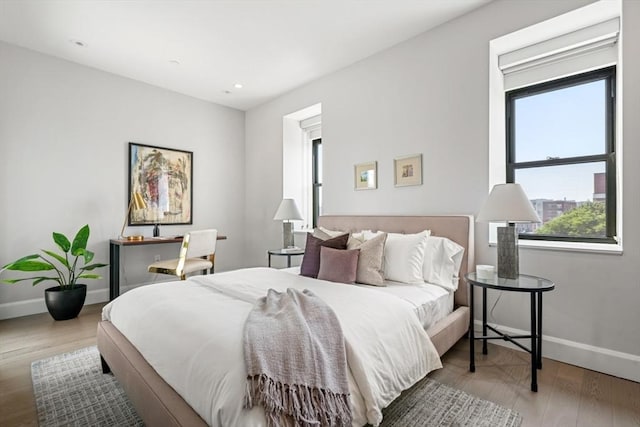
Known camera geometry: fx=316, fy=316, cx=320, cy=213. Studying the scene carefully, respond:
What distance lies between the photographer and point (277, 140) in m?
4.68

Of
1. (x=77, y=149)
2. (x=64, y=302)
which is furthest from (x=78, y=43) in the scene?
(x=64, y=302)

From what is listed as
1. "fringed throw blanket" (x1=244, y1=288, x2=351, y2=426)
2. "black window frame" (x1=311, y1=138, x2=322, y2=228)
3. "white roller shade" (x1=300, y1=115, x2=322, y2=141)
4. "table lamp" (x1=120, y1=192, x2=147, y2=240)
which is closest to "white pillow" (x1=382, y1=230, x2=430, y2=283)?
"fringed throw blanket" (x1=244, y1=288, x2=351, y2=426)

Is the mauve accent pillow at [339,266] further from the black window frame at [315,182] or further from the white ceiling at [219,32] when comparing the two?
the black window frame at [315,182]

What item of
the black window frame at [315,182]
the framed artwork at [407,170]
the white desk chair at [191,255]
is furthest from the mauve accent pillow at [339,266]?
the black window frame at [315,182]

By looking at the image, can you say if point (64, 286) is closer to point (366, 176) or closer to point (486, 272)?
point (366, 176)

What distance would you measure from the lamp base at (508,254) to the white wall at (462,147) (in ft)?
1.26

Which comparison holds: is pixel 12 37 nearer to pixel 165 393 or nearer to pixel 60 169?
pixel 60 169

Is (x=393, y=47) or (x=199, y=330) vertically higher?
(x=393, y=47)

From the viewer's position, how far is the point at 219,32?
9.90ft

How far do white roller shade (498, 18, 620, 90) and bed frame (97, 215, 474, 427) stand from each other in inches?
52.1

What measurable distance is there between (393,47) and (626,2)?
178 cm

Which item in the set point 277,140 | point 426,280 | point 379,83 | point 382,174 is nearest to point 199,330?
point 426,280

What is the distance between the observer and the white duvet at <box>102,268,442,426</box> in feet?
3.81

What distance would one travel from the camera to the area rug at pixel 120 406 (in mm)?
1634
